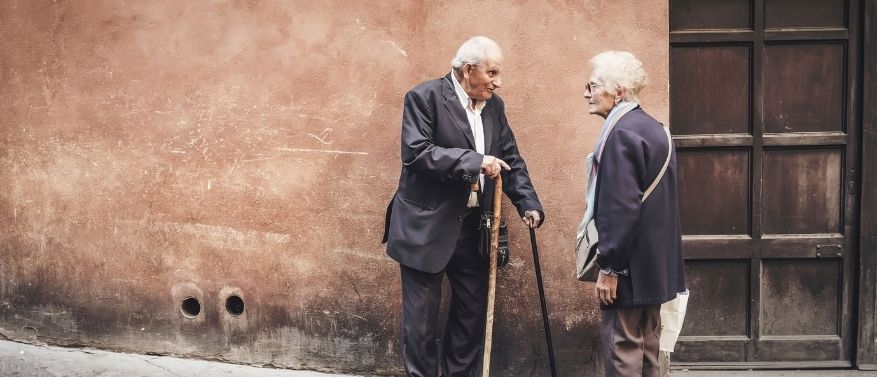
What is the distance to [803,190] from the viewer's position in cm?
494

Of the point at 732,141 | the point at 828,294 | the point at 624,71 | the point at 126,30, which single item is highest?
the point at 126,30

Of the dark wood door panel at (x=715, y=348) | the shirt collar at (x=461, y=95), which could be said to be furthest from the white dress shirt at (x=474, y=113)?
the dark wood door panel at (x=715, y=348)

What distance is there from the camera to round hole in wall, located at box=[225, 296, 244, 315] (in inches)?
194

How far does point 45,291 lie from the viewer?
507 centimetres

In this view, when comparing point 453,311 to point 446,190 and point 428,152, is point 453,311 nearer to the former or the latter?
point 446,190

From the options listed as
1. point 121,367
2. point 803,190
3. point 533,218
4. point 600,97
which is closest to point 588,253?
A: point 533,218

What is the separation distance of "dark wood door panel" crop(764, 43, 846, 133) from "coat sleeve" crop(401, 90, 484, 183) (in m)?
1.91

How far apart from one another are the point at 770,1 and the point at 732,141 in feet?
2.55

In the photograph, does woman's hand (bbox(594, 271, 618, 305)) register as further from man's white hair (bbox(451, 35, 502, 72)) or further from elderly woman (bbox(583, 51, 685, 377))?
man's white hair (bbox(451, 35, 502, 72))

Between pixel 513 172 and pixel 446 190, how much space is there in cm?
39

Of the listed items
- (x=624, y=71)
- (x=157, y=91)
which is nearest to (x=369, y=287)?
(x=157, y=91)

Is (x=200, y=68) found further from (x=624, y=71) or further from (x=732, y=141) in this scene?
(x=732, y=141)

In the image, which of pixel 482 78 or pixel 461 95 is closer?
pixel 482 78

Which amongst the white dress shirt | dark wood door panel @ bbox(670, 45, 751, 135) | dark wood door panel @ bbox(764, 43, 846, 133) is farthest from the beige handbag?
dark wood door panel @ bbox(764, 43, 846, 133)
